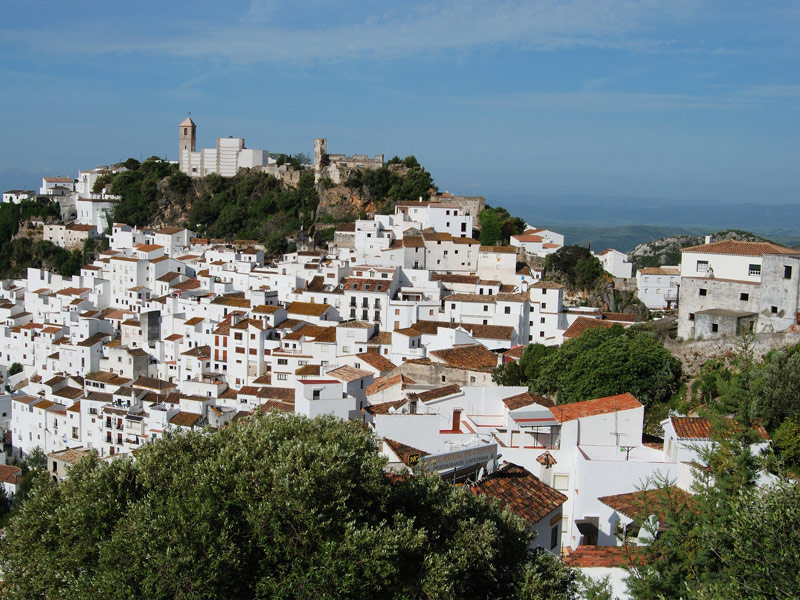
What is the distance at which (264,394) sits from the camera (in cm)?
3259

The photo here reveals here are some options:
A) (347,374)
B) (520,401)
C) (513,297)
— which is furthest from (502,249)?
(520,401)

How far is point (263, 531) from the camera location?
9047 mm

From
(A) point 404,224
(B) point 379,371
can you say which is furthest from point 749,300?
(A) point 404,224

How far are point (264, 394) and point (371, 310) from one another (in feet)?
22.9

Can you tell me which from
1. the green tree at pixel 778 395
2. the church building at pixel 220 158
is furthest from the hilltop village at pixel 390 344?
the church building at pixel 220 158

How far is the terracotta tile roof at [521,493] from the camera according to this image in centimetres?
1276

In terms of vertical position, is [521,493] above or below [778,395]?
below

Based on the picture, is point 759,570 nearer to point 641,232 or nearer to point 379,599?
point 379,599

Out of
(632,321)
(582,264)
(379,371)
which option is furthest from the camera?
(582,264)

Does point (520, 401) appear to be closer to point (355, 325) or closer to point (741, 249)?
point (741, 249)

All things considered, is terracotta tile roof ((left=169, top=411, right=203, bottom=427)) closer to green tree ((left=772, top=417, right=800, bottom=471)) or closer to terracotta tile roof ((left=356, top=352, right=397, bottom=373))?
terracotta tile roof ((left=356, top=352, right=397, bottom=373))

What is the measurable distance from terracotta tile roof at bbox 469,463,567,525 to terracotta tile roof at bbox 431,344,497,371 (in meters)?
14.6

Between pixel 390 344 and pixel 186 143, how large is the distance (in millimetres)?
46307

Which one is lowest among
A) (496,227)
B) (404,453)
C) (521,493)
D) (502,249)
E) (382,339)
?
(382,339)
